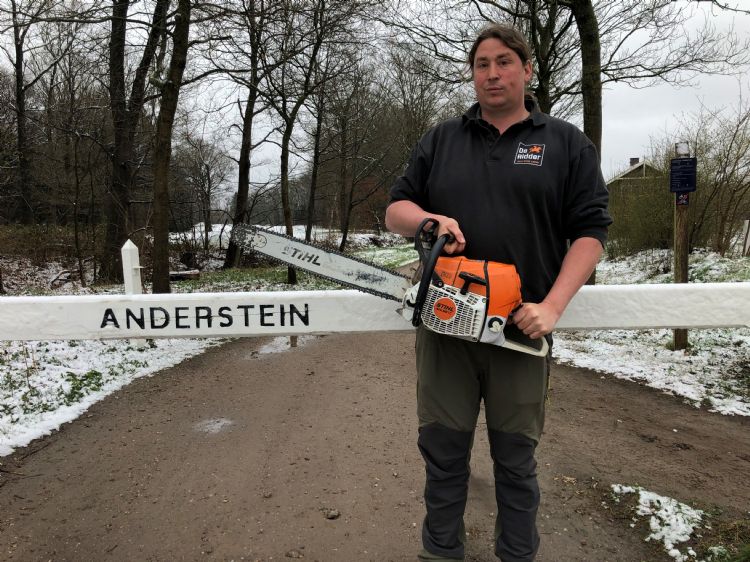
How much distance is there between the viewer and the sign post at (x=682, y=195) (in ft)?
19.6

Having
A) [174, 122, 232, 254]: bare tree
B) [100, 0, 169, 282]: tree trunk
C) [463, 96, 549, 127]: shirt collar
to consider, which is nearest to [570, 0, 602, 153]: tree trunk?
[463, 96, 549, 127]: shirt collar

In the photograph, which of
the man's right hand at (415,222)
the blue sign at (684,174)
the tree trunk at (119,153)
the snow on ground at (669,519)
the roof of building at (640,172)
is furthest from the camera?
the roof of building at (640,172)

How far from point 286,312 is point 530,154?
1.53m

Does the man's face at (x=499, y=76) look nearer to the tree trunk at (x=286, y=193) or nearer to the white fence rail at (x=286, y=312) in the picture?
the white fence rail at (x=286, y=312)

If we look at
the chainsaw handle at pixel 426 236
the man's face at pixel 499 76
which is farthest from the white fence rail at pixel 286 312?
the man's face at pixel 499 76

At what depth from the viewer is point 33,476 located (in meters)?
3.33

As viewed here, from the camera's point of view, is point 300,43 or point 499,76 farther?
point 300,43

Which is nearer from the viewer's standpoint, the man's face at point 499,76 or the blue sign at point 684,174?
the man's face at point 499,76

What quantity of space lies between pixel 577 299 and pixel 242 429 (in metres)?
2.79

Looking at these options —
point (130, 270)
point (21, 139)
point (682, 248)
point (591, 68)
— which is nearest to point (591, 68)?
point (591, 68)

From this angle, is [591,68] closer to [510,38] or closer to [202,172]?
[510,38]

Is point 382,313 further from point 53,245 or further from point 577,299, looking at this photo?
point 53,245

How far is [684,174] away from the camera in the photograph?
596cm

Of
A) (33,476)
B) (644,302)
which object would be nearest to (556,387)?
(644,302)
